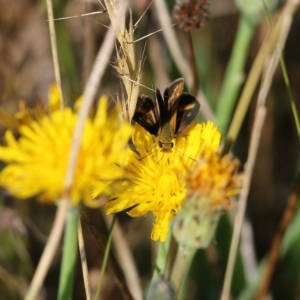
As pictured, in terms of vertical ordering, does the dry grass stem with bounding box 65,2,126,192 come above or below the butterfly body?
above

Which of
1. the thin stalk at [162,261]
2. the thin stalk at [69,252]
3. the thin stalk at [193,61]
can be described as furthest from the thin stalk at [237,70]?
the thin stalk at [69,252]

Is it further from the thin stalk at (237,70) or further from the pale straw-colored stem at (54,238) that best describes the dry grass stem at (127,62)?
the thin stalk at (237,70)

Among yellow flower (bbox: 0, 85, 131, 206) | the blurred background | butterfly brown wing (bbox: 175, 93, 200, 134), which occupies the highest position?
yellow flower (bbox: 0, 85, 131, 206)

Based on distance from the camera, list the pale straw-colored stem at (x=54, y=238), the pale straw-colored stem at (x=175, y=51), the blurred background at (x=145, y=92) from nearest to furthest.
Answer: the pale straw-colored stem at (x=54, y=238)
the pale straw-colored stem at (x=175, y=51)
the blurred background at (x=145, y=92)

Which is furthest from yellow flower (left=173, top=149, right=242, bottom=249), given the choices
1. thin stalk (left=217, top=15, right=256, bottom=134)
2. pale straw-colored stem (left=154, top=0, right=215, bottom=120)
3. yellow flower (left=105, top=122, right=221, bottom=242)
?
pale straw-colored stem (left=154, top=0, right=215, bottom=120)

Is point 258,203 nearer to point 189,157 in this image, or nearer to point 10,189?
point 189,157

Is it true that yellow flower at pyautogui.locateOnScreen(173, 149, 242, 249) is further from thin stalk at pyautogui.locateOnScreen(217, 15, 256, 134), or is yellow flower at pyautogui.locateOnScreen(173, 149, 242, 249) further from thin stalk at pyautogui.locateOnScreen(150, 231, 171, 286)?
thin stalk at pyautogui.locateOnScreen(217, 15, 256, 134)

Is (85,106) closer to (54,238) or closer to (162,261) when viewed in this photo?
(54,238)
